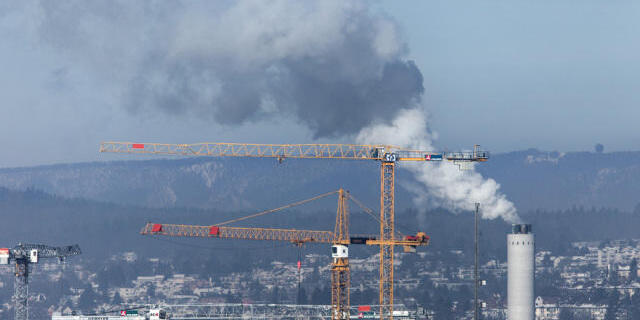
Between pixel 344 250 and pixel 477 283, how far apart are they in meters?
61.6

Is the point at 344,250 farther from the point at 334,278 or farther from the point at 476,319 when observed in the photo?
the point at 476,319

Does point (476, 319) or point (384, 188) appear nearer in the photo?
point (476, 319)

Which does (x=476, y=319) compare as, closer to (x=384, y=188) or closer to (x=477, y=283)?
(x=477, y=283)

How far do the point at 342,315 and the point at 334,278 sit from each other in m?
7.47

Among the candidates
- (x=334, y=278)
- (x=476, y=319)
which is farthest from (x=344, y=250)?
(x=476, y=319)

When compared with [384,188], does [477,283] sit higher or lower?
lower

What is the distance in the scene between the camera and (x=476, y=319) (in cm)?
14150

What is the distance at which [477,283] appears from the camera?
13912 centimetres

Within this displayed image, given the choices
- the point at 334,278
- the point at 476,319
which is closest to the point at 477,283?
the point at 476,319

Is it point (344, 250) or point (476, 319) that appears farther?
point (344, 250)

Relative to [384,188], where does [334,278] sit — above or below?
below

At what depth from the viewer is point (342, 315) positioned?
200 m

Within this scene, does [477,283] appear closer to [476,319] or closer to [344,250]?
[476,319]

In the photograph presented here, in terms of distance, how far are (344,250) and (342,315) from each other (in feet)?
35.5
